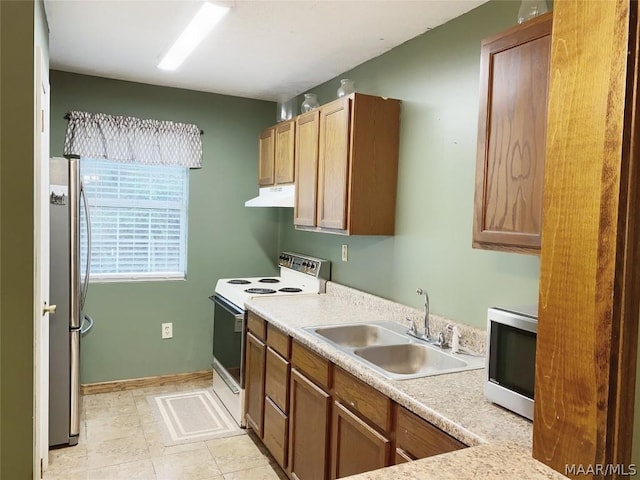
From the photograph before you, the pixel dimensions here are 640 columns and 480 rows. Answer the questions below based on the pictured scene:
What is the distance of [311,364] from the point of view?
2328mm

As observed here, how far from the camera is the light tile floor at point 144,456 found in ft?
8.93

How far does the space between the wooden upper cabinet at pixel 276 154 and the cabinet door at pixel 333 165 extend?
524mm

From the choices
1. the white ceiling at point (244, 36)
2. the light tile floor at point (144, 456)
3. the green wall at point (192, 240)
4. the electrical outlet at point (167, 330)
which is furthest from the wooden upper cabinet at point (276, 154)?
the light tile floor at point (144, 456)

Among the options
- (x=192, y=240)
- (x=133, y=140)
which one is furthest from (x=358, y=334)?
(x=133, y=140)

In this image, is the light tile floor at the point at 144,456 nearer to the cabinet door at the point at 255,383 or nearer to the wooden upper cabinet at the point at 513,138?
the cabinet door at the point at 255,383

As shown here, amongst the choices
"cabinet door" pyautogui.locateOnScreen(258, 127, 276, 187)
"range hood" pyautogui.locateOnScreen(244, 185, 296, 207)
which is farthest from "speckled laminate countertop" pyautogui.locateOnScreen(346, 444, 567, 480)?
"cabinet door" pyautogui.locateOnScreen(258, 127, 276, 187)

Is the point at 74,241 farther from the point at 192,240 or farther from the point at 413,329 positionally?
the point at 413,329

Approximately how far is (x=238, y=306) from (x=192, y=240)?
1.08m

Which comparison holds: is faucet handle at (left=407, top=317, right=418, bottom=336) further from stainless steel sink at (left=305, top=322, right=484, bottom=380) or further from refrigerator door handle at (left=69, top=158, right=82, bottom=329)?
refrigerator door handle at (left=69, top=158, right=82, bottom=329)

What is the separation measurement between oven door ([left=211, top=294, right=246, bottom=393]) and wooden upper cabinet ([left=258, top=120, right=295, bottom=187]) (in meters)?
1.03

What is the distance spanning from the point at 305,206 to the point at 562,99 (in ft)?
7.63

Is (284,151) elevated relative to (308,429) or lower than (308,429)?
elevated

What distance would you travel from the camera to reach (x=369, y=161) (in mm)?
2793

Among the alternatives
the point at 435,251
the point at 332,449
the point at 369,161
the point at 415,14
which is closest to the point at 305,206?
the point at 369,161
